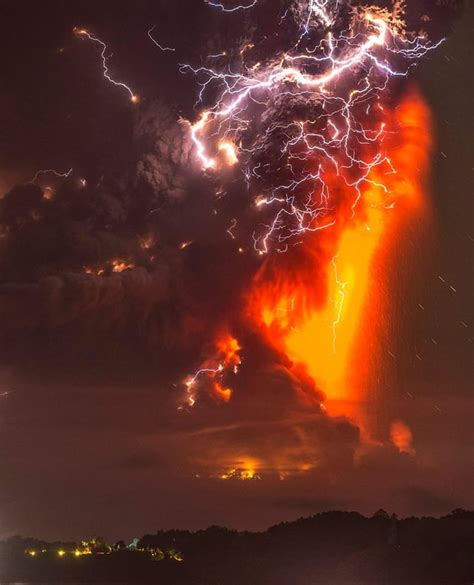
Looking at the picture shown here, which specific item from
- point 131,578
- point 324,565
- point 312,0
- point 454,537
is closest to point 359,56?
point 312,0

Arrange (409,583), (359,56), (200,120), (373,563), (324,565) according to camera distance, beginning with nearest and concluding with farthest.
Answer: (359,56)
(200,120)
(409,583)
(373,563)
(324,565)

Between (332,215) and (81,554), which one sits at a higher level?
(332,215)

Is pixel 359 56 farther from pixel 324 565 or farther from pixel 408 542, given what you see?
pixel 324 565

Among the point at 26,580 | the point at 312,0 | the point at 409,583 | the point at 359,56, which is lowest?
the point at 409,583

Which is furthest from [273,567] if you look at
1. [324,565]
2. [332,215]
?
[332,215]

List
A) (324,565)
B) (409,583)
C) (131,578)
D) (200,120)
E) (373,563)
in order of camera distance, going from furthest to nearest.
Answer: (131,578) → (324,565) → (373,563) → (409,583) → (200,120)

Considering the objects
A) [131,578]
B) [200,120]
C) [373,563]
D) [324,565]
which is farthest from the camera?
[131,578]

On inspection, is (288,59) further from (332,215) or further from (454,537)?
(454,537)

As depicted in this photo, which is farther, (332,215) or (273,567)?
(273,567)

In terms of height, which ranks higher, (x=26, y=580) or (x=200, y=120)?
(x=200, y=120)
